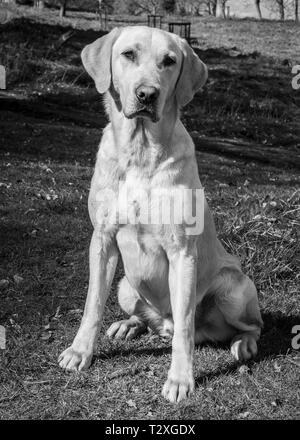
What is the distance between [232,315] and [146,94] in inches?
59.8

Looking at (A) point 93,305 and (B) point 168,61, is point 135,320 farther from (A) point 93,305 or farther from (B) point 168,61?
(B) point 168,61

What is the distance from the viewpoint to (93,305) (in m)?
3.55

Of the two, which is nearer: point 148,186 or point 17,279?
point 148,186

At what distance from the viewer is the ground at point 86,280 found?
3258mm

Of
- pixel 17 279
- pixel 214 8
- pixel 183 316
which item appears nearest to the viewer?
pixel 183 316

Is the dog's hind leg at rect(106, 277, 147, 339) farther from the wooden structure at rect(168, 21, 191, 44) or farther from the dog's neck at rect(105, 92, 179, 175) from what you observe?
the wooden structure at rect(168, 21, 191, 44)

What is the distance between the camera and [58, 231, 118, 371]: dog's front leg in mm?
3504

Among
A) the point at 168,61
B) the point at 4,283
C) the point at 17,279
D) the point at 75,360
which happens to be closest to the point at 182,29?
the point at 17,279

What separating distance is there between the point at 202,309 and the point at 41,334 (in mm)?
1124

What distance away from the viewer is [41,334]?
159 inches

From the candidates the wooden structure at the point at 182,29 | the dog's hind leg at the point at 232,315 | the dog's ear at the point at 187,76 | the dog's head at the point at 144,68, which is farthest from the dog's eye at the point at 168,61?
Result: the wooden structure at the point at 182,29

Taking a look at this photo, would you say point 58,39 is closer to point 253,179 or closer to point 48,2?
point 253,179

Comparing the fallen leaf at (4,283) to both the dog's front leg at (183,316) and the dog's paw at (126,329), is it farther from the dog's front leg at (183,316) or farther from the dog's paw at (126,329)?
the dog's front leg at (183,316)
